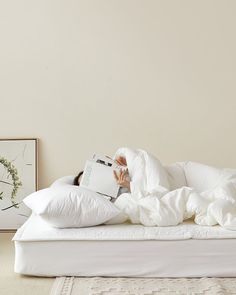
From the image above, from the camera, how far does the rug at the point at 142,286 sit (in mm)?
2771

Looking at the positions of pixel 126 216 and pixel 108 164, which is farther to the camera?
pixel 108 164

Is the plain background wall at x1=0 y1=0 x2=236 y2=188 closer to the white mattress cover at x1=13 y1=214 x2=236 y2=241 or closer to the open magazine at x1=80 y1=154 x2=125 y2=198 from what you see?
the open magazine at x1=80 y1=154 x2=125 y2=198

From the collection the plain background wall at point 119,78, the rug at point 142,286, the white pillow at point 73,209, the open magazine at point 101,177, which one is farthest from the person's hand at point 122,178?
the rug at point 142,286

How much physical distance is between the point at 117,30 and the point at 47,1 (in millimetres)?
615

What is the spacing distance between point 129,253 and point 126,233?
0.36 ft

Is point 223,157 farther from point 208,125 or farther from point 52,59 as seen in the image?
point 52,59

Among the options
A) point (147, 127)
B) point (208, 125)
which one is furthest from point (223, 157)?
point (147, 127)

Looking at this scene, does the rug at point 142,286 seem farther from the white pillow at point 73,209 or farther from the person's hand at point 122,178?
the person's hand at point 122,178

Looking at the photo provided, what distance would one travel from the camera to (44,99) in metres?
4.51

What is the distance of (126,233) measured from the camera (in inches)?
119

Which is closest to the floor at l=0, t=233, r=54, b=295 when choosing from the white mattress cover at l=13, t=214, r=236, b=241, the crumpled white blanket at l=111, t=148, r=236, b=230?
the white mattress cover at l=13, t=214, r=236, b=241

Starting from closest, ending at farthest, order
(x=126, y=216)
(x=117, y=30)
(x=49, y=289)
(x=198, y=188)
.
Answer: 1. (x=49, y=289)
2. (x=126, y=216)
3. (x=198, y=188)
4. (x=117, y=30)

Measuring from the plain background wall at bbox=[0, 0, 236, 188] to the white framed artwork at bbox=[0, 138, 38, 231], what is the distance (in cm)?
13

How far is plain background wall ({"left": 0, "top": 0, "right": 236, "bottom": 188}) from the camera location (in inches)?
175
